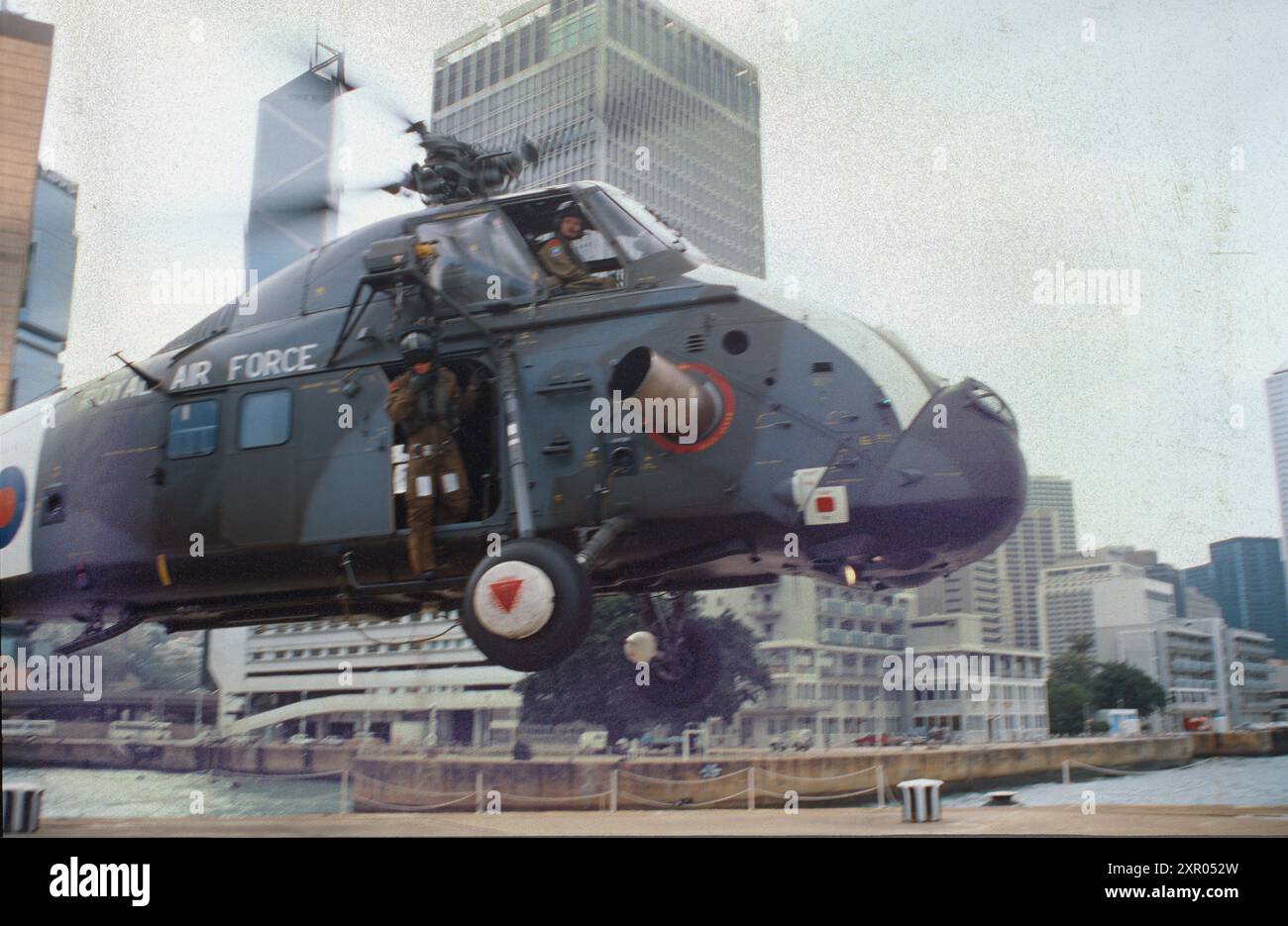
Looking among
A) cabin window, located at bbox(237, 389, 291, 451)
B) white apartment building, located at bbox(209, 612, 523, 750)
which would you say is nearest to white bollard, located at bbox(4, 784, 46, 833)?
white apartment building, located at bbox(209, 612, 523, 750)

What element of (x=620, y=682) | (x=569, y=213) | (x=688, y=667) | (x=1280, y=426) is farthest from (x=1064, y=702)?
(x=569, y=213)

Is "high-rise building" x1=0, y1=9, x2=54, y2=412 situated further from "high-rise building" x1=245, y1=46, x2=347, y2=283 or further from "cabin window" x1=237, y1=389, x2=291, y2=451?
"cabin window" x1=237, y1=389, x2=291, y2=451

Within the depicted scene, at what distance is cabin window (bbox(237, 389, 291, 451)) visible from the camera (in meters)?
7.06

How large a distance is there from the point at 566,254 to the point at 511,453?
1428 mm

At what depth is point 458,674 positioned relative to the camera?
8516 millimetres

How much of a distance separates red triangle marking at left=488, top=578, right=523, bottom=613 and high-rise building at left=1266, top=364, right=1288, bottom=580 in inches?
185

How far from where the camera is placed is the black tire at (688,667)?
730 cm

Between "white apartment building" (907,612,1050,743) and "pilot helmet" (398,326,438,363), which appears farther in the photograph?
"white apartment building" (907,612,1050,743)

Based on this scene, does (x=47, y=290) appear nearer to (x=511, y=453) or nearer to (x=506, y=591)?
(x=511, y=453)

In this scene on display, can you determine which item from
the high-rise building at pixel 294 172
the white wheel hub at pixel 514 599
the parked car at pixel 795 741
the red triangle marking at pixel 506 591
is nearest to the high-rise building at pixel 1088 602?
the parked car at pixel 795 741

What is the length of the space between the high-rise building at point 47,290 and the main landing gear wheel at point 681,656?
4.99 m

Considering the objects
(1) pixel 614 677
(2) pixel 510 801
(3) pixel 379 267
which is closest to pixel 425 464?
(3) pixel 379 267

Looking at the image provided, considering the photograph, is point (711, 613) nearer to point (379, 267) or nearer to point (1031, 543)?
point (1031, 543)

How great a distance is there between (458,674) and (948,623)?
3749 millimetres
